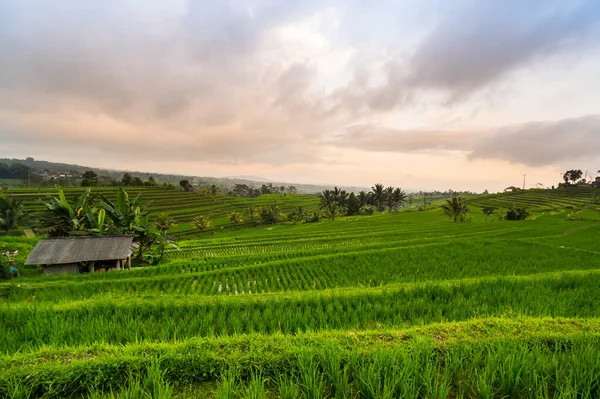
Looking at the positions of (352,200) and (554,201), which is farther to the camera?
(352,200)

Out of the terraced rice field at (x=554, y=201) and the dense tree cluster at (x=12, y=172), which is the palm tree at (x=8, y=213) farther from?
the dense tree cluster at (x=12, y=172)

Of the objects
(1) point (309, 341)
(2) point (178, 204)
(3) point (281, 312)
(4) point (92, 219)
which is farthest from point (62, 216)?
(2) point (178, 204)

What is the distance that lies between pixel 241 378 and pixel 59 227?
18914 mm

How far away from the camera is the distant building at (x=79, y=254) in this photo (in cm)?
1270

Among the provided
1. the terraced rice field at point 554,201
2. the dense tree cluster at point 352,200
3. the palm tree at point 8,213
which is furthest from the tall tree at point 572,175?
the palm tree at point 8,213

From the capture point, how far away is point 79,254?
13.3 metres

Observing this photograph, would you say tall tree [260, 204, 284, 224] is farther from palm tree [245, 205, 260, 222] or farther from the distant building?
the distant building

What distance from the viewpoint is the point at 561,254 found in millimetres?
13914

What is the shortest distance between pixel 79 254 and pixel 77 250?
0.98 feet

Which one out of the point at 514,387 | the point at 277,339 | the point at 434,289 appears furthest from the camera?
the point at 434,289

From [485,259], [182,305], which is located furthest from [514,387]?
[485,259]

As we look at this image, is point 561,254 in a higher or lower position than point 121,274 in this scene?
higher

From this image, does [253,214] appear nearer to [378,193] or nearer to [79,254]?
[378,193]

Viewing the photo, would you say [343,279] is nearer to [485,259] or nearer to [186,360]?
[485,259]
